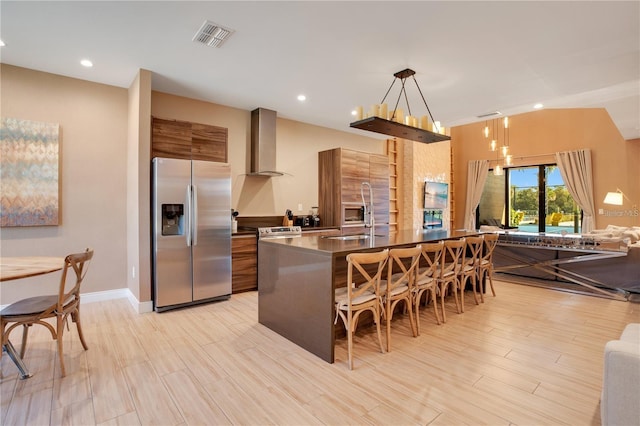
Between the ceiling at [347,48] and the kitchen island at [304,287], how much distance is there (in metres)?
2.00

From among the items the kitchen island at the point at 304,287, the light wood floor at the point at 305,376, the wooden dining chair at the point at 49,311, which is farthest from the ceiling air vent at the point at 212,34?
the light wood floor at the point at 305,376

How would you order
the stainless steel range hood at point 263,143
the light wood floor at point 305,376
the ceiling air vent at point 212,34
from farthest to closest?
the stainless steel range hood at point 263,143
the ceiling air vent at point 212,34
the light wood floor at point 305,376

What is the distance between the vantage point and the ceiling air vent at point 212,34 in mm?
2880

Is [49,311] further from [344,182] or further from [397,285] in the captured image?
[344,182]

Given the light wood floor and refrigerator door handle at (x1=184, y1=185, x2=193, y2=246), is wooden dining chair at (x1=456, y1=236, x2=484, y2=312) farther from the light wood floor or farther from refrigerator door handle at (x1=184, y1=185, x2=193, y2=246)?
refrigerator door handle at (x1=184, y1=185, x2=193, y2=246)

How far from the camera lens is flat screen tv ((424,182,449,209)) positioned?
8.25 metres

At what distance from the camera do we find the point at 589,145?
7.06 metres

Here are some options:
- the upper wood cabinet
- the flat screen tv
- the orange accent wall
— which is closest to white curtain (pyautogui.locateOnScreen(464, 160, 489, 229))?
the orange accent wall

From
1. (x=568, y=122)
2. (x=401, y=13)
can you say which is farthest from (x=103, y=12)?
(x=568, y=122)

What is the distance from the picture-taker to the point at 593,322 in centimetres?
351

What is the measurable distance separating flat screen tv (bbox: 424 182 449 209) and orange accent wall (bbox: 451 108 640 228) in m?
1.36

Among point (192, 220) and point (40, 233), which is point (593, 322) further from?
point (40, 233)

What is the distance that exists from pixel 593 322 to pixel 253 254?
426 centimetres

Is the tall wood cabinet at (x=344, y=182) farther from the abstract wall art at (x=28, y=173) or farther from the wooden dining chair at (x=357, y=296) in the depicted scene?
the abstract wall art at (x=28, y=173)
